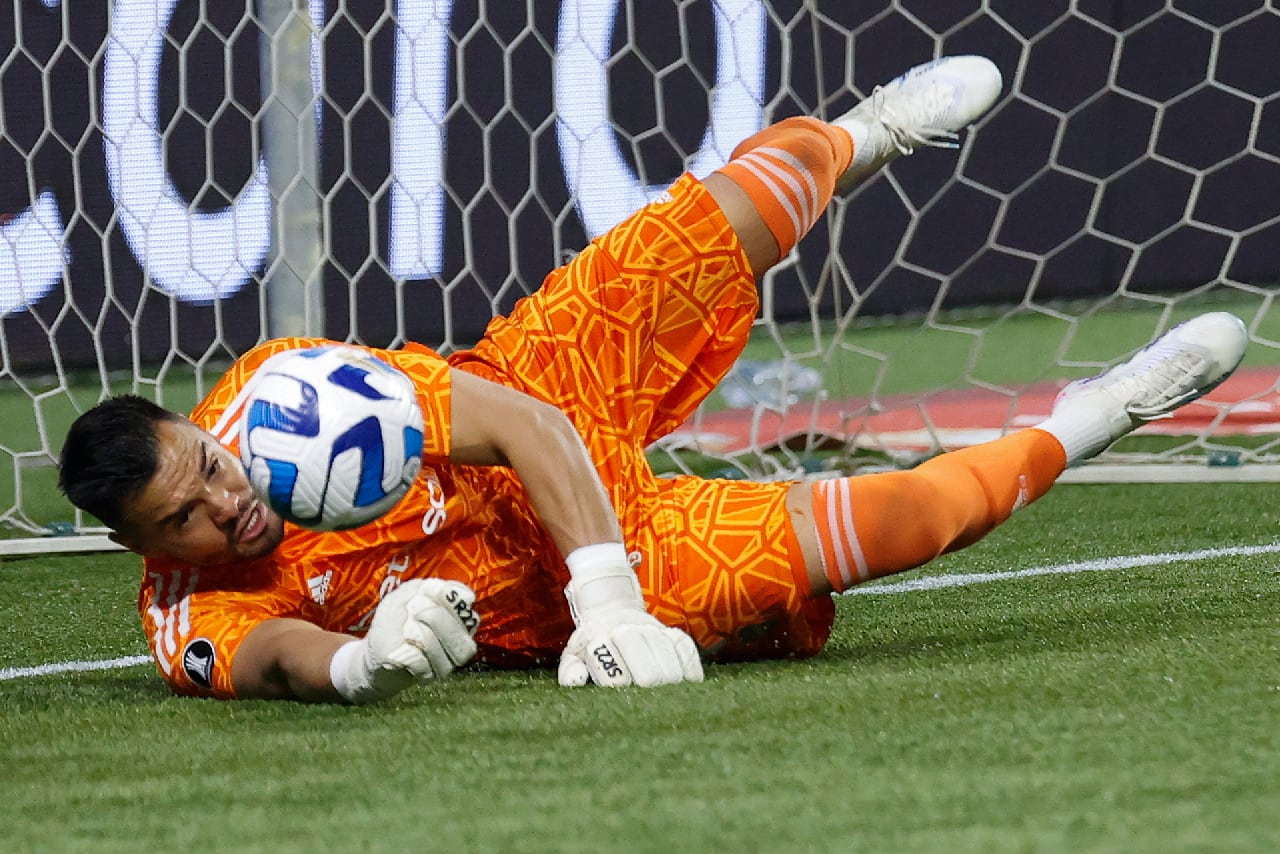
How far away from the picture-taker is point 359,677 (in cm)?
176

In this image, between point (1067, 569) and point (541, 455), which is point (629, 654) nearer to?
point (541, 455)

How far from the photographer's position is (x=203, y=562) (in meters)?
1.92

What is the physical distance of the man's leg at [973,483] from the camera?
201 centimetres

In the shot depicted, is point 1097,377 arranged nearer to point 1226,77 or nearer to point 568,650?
point 568,650

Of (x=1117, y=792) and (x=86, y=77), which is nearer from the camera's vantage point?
(x=1117, y=792)

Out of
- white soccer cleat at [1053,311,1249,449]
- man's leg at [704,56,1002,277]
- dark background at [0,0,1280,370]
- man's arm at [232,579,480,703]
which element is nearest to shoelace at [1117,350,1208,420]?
white soccer cleat at [1053,311,1249,449]

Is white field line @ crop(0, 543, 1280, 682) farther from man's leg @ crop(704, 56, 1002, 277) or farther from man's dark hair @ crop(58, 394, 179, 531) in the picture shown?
man's dark hair @ crop(58, 394, 179, 531)

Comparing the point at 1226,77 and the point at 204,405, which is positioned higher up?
the point at 1226,77

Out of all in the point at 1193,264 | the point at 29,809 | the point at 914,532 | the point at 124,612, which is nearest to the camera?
the point at 29,809

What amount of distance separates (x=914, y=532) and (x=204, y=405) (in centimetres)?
80

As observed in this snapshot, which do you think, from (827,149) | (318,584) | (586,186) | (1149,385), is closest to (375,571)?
(318,584)

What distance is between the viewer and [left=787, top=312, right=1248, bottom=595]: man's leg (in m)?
2.01

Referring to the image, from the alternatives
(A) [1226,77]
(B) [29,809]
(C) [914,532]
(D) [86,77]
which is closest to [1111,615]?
(C) [914,532]

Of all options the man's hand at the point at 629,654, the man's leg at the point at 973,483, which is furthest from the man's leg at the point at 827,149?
the man's hand at the point at 629,654
